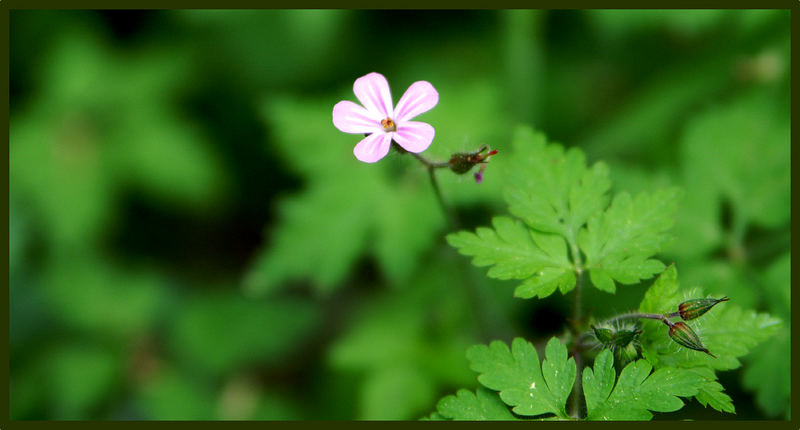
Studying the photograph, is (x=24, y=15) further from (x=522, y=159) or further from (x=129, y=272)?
(x=522, y=159)

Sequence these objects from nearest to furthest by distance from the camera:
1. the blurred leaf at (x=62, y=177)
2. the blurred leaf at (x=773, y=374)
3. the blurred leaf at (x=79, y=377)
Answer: the blurred leaf at (x=773, y=374)
the blurred leaf at (x=79, y=377)
the blurred leaf at (x=62, y=177)

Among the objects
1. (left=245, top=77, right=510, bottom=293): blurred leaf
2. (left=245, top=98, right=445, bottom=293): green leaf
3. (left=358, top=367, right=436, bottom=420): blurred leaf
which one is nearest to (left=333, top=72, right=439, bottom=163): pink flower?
(left=245, top=77, right=510, bottom=293): blurred leaf

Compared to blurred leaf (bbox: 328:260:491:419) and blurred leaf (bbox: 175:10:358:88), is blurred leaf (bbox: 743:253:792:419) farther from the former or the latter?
blurred leaf (bbox: 175:10:358:88)

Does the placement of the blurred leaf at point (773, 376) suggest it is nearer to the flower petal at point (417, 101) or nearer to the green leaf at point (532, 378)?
the green leaf at point (532, 378)

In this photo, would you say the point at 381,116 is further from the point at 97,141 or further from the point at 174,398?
the point at 97,141

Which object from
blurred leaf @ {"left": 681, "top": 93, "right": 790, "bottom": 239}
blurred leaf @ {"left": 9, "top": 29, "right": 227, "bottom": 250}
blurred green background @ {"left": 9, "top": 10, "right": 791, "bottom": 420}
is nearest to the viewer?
blurred leaf @ {"left": 681, "top": 93, "right": 790, "bottom": 239}

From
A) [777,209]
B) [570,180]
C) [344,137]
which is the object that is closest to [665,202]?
[570,180]

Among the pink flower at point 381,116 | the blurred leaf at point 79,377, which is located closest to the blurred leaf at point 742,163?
the pink flower at point 381,116
